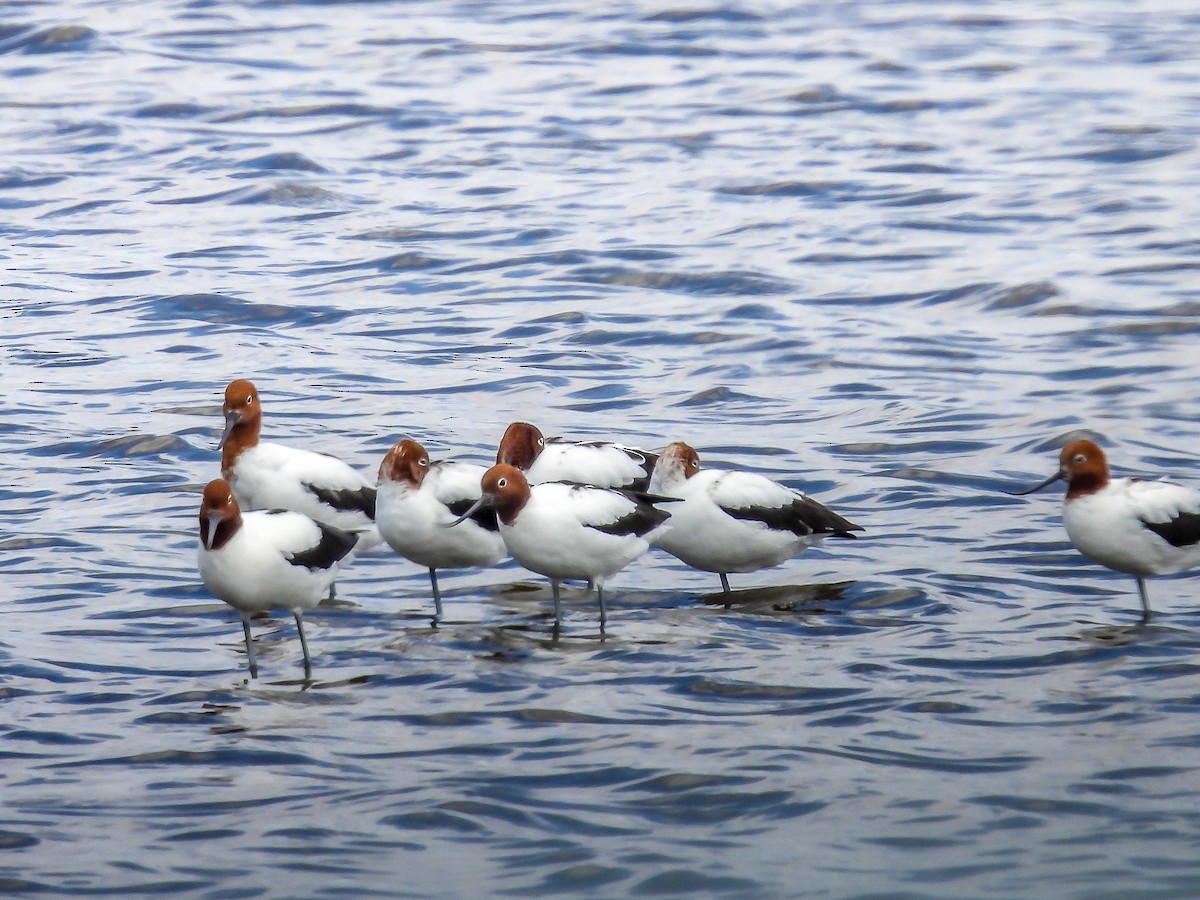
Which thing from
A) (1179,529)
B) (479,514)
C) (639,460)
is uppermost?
(639,460)

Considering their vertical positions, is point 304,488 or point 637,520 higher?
point 304,488

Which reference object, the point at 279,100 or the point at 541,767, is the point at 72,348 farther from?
the point at 279,100

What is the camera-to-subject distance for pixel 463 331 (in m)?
17.1

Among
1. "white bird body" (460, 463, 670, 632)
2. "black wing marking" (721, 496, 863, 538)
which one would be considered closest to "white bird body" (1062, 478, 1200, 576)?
"black wing marking" (721, 496, 863, 538)

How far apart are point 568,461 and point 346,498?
4.43 feet

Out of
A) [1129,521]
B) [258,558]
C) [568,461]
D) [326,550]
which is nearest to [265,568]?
[258,558]

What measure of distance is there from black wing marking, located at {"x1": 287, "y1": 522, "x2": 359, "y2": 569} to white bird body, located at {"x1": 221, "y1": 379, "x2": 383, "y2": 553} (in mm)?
Result: 790

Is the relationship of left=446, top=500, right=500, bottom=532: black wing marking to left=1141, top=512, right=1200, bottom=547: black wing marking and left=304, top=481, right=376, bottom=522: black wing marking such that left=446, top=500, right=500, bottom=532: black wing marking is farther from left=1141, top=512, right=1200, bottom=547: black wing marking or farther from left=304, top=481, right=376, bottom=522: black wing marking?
left=1141, top=512, right=1200, bottom=547: black wing marking

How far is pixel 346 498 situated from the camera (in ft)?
36.4

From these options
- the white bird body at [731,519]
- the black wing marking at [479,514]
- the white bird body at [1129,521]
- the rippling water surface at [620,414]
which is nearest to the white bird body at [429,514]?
the black wing marking at [479,514]

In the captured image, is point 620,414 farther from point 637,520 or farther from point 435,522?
point 435,522

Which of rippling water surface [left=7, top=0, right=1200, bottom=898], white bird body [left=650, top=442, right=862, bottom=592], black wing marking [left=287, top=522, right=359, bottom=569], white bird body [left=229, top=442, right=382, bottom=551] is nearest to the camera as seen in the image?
rippling water surface [left=7, top=0, right=1200, bottom=898]

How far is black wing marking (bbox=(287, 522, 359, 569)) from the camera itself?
31.5ft

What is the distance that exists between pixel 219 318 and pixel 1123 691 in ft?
35.9
